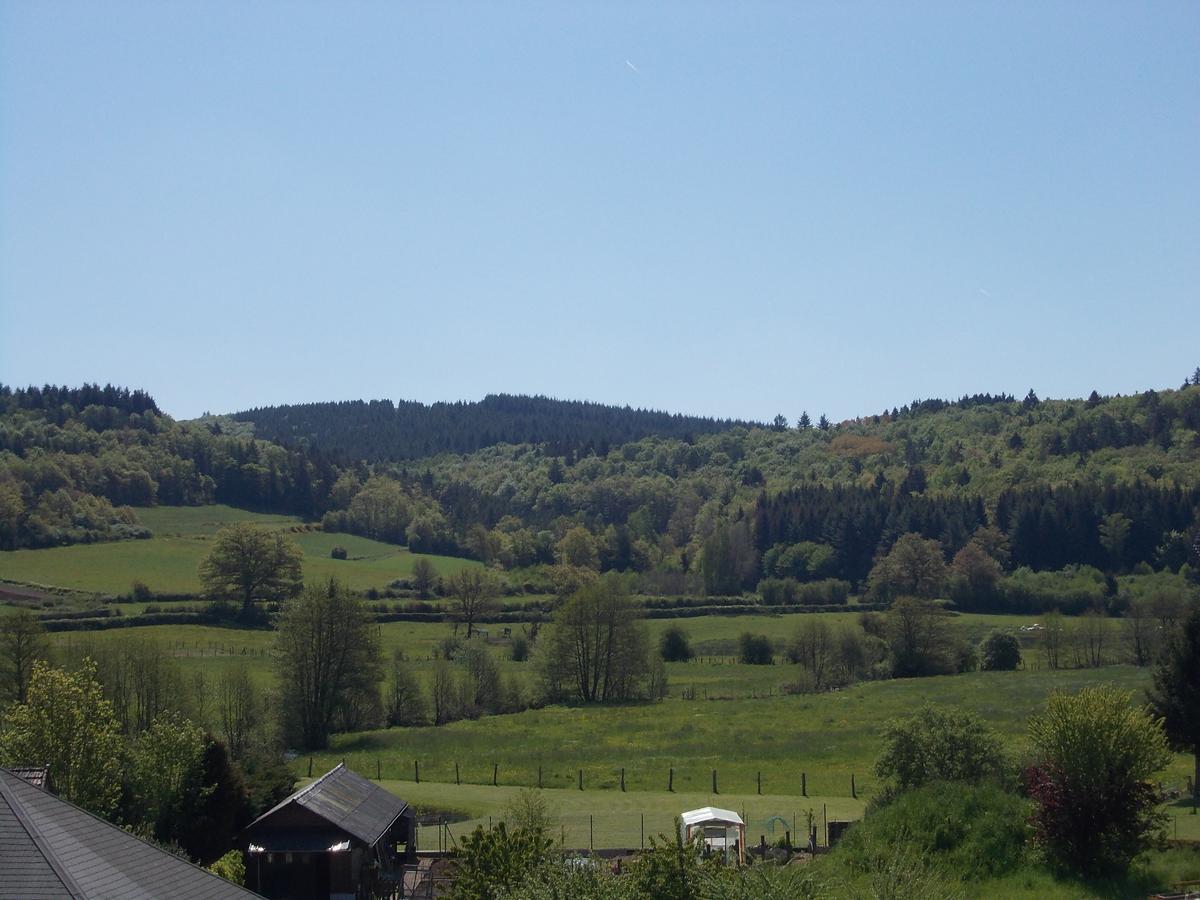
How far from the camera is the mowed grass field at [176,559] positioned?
113562 mm

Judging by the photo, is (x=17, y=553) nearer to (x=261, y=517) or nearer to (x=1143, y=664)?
(x=261, y=517)

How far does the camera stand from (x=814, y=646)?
275 ft

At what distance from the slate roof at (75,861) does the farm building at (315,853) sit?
14.2 m

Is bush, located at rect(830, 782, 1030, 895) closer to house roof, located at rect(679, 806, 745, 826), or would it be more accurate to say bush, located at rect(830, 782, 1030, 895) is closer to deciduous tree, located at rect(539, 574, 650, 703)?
house roof, located at rect(679, 806, 745, 826)

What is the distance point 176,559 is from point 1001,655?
272 ft

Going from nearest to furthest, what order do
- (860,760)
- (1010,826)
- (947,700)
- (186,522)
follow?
(1010,826)
(860,760)
(947,700)
(186,522)

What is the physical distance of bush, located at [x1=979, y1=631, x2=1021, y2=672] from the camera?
270ft

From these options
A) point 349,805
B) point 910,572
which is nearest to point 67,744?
point 349,805

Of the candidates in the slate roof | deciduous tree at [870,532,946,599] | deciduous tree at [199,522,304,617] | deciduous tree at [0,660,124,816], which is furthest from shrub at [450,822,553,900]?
deciduous tree at [870,532,946,599]

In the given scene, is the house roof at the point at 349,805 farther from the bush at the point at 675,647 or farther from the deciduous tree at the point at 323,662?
the bush at the point at 675,647

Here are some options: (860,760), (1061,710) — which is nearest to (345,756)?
(860,760)

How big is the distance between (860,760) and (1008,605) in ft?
253

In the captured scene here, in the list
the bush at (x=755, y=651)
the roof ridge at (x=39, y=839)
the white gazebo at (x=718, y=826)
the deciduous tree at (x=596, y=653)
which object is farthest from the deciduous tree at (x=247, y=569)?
the roof ridge at (x=39, y=839)

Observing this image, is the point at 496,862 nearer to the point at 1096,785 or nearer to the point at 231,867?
the point at 231,867
